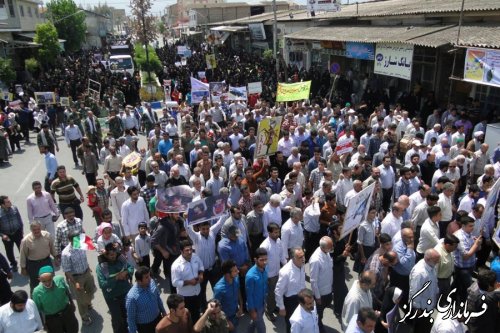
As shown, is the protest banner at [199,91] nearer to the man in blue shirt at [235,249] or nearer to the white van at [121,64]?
the man in blue shirt at [235,249]

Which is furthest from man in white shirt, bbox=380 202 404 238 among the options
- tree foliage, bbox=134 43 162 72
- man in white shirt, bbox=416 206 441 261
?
tree foliage, bbox=134 43 162 72

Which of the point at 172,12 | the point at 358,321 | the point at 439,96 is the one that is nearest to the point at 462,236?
the point at 358,321

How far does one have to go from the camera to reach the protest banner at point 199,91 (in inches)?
642

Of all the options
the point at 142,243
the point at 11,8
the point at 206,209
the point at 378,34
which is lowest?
the point at 142,243

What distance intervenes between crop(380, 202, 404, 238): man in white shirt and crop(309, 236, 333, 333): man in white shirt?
1212mm

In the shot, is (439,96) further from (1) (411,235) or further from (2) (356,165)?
(1) (411,235)

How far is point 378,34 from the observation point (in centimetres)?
1766

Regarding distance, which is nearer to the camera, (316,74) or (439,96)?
(439,96)

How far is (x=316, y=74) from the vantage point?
78.9ft

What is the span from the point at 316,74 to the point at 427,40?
1044 cm

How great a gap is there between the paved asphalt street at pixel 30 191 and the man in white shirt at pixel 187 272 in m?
1.02

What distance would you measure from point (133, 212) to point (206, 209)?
1611 millimetres

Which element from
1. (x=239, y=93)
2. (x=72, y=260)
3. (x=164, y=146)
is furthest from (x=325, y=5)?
(x=72, y=260)

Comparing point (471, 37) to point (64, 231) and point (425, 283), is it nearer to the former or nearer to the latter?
point (425, 283)
